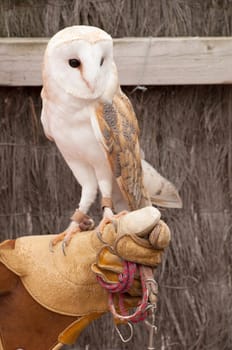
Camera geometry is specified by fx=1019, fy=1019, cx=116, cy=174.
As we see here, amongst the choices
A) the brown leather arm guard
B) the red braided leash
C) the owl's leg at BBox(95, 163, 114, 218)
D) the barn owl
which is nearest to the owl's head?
the barn owl

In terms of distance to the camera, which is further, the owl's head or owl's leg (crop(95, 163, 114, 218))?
owl's leg (crop(95, 163, 114, 218))

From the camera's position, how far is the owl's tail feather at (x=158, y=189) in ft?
9.03

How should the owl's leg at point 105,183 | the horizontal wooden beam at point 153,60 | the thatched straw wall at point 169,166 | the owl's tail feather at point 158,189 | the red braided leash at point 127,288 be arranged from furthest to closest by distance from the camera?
1. the thatched straw wall at point 169,166
2. the horizontal wooden beam at point 153,60
3. the owl's tail feather at point 158,189
4. the owl's leg at point 105,183
5. the red braided leash at point 127,288

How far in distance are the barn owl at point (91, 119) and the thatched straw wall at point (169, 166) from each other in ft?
2.50

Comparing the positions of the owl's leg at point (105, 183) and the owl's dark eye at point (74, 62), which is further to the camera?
the owl's leg at point (105, 183)

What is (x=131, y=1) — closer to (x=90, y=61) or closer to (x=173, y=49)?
(x=173, y=49)

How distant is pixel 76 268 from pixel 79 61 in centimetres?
50

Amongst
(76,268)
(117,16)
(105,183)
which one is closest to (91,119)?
(105,183)

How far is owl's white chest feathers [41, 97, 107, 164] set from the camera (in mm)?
2469

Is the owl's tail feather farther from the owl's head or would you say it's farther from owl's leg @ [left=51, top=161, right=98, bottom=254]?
the owl's head

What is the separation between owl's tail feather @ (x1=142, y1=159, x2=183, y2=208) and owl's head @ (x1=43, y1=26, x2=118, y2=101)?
38 cm

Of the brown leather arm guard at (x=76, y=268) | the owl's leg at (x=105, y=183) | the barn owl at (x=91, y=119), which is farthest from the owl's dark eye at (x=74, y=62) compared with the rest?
the brown leather arm guard at (x=76, y=268)

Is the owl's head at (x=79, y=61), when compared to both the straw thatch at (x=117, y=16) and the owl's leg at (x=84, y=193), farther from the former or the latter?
the straw thatch at (x=117, y=16)

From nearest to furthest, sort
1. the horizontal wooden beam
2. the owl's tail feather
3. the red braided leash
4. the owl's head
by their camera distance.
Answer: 1. the red braided leash
2. the owl's head
3. the owl's tail feather
4. the horizontal wooden beam
